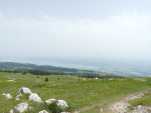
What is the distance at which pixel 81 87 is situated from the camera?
190 ft

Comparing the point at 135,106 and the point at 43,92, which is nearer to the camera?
the point at 135,106

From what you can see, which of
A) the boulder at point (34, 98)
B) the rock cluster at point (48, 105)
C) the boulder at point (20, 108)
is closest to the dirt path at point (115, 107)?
the rock cluster at point (48, 105)

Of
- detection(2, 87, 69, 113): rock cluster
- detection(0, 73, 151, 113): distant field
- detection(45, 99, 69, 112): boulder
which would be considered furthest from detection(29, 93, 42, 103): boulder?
detection(0, 73, 151, 113): distant field

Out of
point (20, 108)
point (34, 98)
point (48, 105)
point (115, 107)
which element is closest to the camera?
point (20, 108)

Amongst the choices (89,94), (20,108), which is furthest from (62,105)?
(89,94)

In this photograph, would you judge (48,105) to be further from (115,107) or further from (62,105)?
(115,107)

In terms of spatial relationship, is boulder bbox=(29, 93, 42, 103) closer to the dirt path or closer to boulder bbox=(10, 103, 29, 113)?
boulder bbox=(10, 103, 29, 113)

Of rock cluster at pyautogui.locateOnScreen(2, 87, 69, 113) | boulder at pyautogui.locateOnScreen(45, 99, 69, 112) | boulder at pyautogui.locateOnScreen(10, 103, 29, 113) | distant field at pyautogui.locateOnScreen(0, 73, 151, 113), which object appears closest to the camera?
boulder at pyautogui.locateOnScreen(10, 103, 29, 113)

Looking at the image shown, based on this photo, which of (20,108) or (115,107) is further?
(115,107)

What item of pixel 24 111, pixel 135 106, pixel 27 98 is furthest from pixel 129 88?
pixel 24 111

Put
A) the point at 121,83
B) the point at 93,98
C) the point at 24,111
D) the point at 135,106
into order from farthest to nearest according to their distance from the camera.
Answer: the point at 121,83, the point at 93,98, the point at 135,106, the point at 24,111

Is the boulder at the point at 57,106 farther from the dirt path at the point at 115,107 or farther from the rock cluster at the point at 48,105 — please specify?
the dirt path at the point at 115,107

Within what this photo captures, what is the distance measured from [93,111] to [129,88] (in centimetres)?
1961

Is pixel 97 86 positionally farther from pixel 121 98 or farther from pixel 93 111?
pixel 93 111
